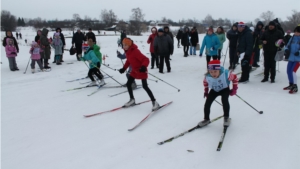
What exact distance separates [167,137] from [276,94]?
12.6 ft

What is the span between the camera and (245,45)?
7223mm

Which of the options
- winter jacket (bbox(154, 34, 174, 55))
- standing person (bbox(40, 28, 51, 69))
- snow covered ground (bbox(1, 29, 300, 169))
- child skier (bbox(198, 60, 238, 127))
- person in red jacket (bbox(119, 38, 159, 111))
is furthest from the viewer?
standing person (bbox(40, 28, 51, 69))

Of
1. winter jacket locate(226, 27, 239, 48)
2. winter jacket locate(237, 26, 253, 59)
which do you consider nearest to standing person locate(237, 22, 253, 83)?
winter jacket locate(237, 26, 253, 59)

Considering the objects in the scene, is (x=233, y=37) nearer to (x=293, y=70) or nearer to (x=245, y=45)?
(x=245, y=45)

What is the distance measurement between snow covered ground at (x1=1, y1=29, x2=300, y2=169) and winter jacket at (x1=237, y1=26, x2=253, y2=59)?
109 cm

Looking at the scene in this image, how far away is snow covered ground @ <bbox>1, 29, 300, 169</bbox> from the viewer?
3381mm

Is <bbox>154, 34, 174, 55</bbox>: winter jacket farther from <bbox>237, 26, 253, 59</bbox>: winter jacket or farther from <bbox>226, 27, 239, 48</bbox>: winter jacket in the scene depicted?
<bbox>237, 26, 253, 59</bbox>: winter jacket

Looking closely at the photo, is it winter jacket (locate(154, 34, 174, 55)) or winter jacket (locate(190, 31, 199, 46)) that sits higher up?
winter jacket (locate(190, 31, 199, 46))

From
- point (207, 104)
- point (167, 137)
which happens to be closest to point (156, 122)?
point (167, 137)

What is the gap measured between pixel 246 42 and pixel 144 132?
4.77 meters

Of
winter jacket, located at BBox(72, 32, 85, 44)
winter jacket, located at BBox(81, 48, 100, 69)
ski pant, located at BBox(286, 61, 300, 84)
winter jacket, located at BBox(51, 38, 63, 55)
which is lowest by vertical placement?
ski pant, located at BBox(286, 61, 300, 84)

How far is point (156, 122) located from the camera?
470cm

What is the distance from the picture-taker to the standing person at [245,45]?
22.9ft

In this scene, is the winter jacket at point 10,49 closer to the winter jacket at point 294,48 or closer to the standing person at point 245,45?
the standing person at point 245,45
